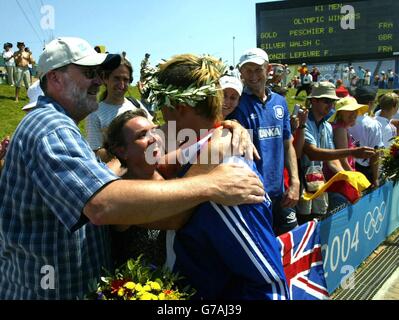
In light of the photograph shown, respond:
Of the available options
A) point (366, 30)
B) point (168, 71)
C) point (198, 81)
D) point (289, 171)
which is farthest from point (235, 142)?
point (366, 30)

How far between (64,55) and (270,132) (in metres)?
2.41

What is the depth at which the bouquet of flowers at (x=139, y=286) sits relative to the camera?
5.74 ft

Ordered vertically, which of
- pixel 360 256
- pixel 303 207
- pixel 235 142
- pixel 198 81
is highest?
pixel 198 81

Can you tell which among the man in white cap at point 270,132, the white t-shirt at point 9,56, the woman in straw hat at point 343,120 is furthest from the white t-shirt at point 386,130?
the white t-shirt at point 9,56

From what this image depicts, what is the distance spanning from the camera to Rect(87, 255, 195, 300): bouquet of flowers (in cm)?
175

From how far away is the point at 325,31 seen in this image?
24.5 metres

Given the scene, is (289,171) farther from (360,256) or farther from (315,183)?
(360,256)

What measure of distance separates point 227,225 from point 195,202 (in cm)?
17

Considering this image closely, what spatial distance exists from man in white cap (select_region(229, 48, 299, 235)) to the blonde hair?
191cm

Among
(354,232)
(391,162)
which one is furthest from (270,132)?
(391,162)

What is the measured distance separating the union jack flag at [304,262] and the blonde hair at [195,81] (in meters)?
1.47

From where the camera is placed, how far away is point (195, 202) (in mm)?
1682

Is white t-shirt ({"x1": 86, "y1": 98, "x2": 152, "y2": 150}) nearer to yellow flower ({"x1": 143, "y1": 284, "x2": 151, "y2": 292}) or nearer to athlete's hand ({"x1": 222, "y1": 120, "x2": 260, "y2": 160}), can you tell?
athlete's hand ({"x1": 222, "y1": 120, "x2": 260, "y2": 160})

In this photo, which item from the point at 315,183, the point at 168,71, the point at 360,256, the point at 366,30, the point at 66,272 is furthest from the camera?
the point at 366,30
